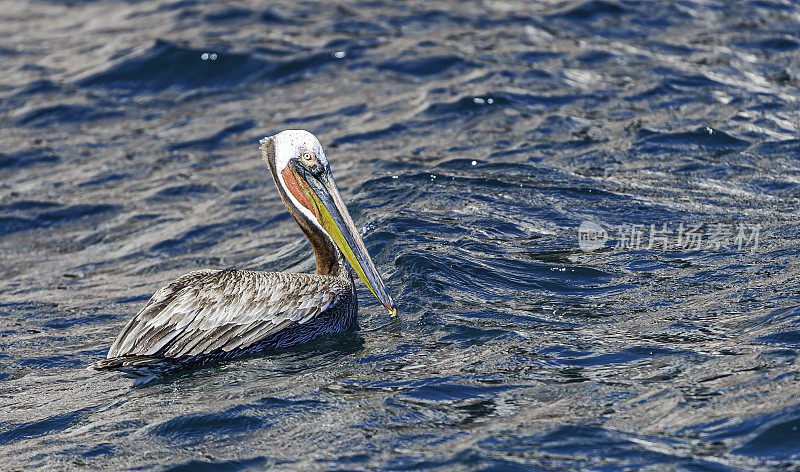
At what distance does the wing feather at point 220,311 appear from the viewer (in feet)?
18.0

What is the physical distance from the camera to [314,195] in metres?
6.28

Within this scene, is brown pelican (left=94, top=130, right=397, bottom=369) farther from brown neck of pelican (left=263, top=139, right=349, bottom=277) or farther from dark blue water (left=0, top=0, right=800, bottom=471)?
dark blue water (left=0, top=0, right=800, bottom=471)

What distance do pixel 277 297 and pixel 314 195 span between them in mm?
818

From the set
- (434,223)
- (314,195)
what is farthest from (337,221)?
(434,223)

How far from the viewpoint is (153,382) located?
17.9ft

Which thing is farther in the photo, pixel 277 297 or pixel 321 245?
pixel 321 245

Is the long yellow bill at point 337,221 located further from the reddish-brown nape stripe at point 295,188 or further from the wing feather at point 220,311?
the wing feather at point 220,311

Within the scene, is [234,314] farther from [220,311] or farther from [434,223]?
[434,223]

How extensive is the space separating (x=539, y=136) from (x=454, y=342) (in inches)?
186

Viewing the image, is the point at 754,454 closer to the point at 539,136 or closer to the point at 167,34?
the point at 539,136

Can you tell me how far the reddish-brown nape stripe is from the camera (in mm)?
6301

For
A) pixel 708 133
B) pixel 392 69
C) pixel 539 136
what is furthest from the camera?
pixel 392 69

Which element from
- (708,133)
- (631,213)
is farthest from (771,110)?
(631,213)

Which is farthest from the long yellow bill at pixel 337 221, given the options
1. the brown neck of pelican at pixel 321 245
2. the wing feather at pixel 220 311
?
the wing feather at pixel 220 311
